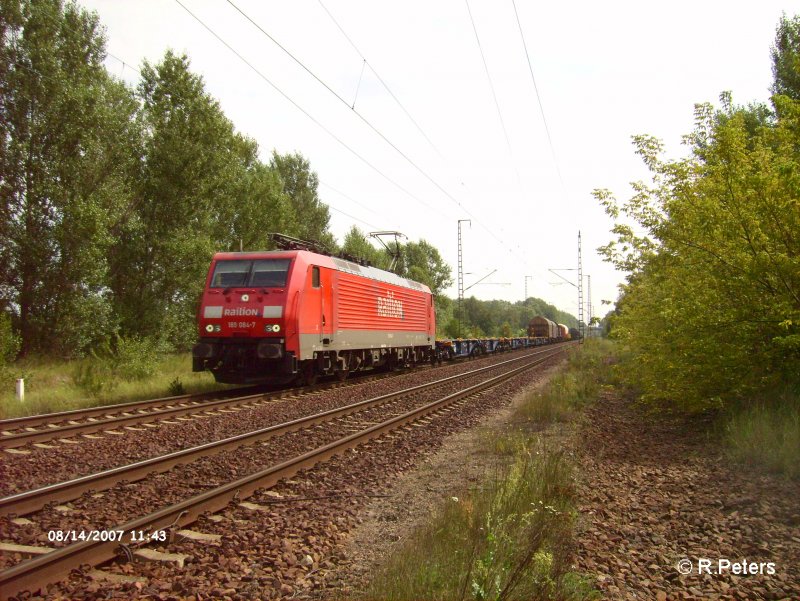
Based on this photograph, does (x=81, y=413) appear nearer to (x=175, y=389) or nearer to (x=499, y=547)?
(x=175, y=389)

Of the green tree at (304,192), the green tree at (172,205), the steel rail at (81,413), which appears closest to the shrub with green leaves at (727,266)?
the steel rail at (81,413)

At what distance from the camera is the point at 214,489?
18.2ft

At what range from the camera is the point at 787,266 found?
6969 mm

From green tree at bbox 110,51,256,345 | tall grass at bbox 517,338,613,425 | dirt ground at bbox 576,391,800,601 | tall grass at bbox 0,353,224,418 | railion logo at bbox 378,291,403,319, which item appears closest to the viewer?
dirt ground at bbox 576,391,800,601

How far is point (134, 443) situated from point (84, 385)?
6.72 metres

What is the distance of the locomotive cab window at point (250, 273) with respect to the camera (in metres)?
13.6

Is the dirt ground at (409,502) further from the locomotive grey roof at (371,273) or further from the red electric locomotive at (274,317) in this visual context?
the locomotive grey roof at (371,273)

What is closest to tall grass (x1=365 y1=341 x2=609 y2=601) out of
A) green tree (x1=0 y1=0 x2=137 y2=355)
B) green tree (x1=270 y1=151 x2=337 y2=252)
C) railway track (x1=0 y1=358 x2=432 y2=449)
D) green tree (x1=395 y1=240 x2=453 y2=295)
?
railway track (x1=0 y1=358 x2=432 y2=449)

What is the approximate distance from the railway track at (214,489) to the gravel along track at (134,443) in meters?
0.57

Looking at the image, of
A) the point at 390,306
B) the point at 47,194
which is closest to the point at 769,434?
the point at 390,306

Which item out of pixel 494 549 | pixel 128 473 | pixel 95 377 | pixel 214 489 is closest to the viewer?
pixel 494 549

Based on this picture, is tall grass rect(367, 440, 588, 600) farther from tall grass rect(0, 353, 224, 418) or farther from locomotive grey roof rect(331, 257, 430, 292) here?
locomotive grey roof rect(331, 257, 430, 292)

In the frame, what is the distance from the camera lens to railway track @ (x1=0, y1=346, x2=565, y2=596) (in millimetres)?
3737

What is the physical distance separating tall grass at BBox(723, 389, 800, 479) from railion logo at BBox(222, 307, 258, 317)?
9486 millimetres
